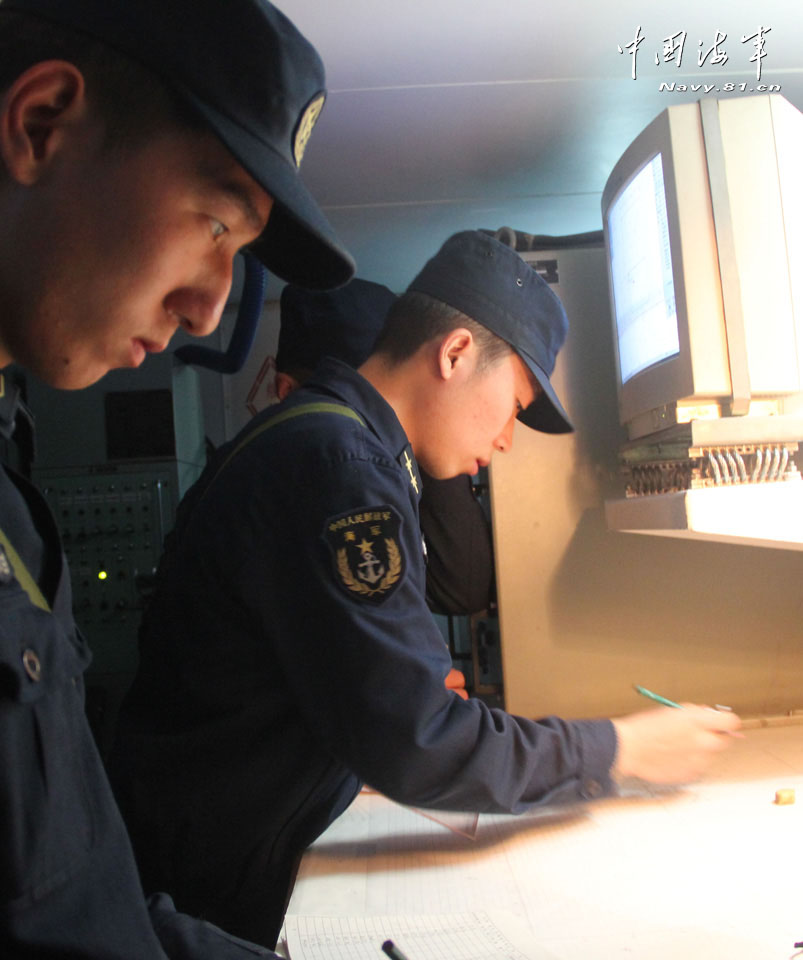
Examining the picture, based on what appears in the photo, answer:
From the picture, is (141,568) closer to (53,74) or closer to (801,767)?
(801,767)

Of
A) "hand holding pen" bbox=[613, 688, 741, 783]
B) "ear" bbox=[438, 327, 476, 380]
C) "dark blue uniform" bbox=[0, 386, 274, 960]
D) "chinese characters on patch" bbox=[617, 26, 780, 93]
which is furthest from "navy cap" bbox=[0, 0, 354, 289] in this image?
"chinese characters on patch" bbox=[617, 26, 780, 93]

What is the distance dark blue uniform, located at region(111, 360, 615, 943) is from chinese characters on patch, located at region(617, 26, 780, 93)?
896mm

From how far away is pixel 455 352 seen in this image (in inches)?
54.7

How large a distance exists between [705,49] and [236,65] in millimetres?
1186

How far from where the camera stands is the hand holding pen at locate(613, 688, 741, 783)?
1.23 meters

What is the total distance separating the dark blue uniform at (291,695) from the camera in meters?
1.02

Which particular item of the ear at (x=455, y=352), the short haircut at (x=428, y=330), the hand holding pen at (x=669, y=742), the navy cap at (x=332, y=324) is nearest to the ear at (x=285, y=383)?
the navy cap at (x=332, y=324)

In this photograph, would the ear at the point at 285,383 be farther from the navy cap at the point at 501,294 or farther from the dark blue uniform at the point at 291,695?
the dark blue uniform at the point at 291,695

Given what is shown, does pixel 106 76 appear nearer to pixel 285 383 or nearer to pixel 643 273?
pixel 643 273

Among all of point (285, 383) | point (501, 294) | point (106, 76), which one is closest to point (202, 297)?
point (106, 76)

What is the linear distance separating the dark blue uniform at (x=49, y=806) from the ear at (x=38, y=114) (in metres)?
0.24

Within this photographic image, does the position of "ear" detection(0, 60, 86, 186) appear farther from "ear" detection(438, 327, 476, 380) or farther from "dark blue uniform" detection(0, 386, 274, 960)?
"ear" detection(438, 327, 476, 380)

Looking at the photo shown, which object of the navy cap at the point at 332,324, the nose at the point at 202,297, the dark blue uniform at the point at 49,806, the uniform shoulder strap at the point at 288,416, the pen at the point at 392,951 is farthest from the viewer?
the navy cap at the point at 332,324

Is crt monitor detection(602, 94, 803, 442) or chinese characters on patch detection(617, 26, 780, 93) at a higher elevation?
chinese characters on patch detection(617, 26, 780, 93)
